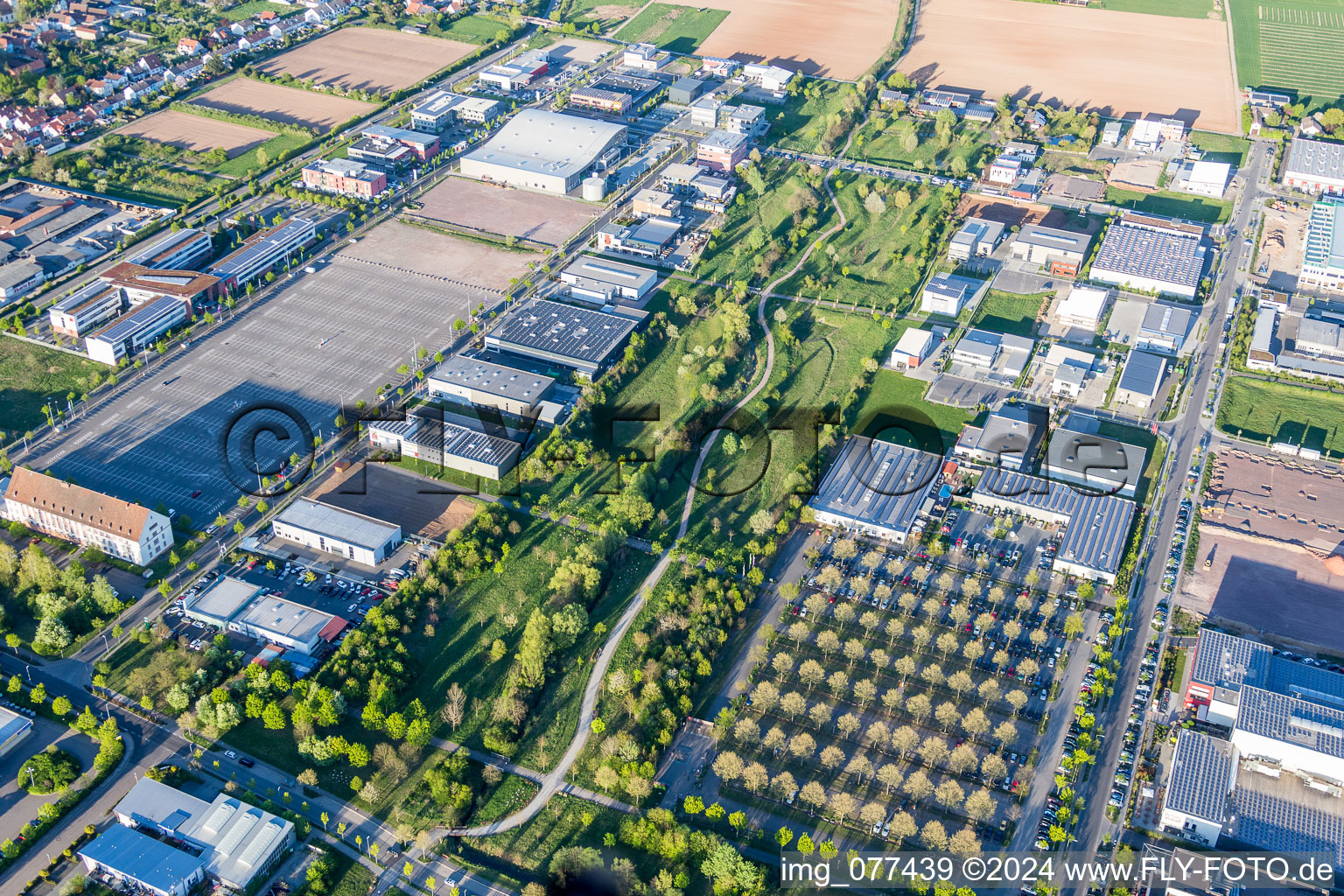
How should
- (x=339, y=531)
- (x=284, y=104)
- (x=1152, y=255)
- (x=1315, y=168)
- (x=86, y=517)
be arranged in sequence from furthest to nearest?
(x=284, y=104)
(x=1315, y=168)
(x=1152, y=255)
(x=339, y=531)
(x=86, y=517)

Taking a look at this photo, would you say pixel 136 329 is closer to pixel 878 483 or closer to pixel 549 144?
pixel 549 144

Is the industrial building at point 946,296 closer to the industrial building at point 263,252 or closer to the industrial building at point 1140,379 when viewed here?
the industrial building at point 1140,379

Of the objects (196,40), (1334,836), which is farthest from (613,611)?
(196,40)

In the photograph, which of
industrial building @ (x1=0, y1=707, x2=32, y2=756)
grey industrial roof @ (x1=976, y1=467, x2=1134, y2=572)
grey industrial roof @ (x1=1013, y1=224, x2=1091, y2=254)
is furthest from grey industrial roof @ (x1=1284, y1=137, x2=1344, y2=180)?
industrial building @ (x1=0, y1=707, x2=32, y2=756)

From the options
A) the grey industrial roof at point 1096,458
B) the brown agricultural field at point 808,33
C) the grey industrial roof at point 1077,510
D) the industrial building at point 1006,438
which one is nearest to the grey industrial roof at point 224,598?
the grey industrial roof at point 1077,510

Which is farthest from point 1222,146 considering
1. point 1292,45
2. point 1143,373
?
point 1143,373

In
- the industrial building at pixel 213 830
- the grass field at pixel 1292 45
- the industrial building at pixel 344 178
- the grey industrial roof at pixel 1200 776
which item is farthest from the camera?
the grass field at pixel 1292 45

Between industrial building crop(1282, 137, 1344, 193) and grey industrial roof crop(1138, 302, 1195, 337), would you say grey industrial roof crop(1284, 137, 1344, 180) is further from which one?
grey industrial roof crop(1138, 302, 1195, 337)
